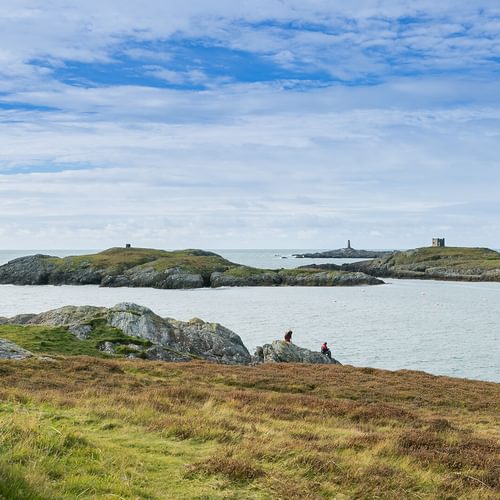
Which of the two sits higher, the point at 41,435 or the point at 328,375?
the point at 41,435

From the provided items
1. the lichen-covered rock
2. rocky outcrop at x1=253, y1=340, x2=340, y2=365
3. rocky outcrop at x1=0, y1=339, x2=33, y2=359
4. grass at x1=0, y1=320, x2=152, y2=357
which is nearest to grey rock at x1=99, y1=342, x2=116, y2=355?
grass at x1=0, y1=320, x2=152, y2=357

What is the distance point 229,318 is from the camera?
81.0 m

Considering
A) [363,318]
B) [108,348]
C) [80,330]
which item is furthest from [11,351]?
[363,318]

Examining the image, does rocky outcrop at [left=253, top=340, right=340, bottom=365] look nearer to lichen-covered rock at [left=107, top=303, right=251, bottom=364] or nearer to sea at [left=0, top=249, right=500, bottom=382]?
lichen-covered rock at [left=107, top=303, right=251, bottom=364]

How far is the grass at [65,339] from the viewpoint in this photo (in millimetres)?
35781

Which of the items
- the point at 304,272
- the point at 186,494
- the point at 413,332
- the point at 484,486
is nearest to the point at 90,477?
the point at 186,494

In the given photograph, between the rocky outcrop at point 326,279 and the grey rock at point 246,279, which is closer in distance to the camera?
the grey rock at point 246,279

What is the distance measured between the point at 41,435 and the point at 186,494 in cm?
351

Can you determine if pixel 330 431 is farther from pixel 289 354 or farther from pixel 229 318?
pixel 229 318

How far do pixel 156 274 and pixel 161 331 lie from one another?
364ft

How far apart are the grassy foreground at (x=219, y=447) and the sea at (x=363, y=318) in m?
29.7

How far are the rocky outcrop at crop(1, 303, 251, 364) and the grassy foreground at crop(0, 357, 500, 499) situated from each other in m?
20.1

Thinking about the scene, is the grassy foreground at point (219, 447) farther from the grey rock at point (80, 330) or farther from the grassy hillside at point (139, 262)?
the grassy hillside at point (139, 262)

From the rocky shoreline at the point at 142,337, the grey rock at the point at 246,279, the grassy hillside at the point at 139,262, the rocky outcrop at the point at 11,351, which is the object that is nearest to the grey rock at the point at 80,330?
the rocky shoreline at the point at 142,337
